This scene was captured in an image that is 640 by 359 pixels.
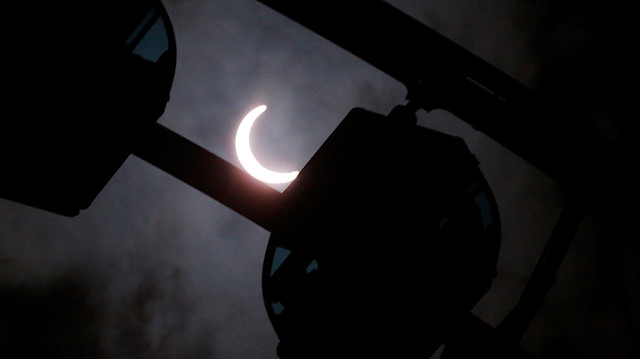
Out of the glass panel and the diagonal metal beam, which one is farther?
the diagonal metal beam

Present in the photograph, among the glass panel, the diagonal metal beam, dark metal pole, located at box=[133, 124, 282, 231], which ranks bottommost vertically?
dark metal pole, located at box=[133, 124, 282, 231]

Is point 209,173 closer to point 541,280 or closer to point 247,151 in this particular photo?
point 247,151

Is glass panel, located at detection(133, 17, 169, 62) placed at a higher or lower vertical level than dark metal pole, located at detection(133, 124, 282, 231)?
higher

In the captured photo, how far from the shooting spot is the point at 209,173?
4258mm

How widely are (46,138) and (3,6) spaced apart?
26.6 inches

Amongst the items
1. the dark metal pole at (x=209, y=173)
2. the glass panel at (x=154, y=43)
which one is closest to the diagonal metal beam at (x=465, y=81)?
the dark metal pole at (x=209, y=173)

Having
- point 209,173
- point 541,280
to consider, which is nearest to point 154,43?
point 209,173

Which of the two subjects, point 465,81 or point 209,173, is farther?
point 209,173

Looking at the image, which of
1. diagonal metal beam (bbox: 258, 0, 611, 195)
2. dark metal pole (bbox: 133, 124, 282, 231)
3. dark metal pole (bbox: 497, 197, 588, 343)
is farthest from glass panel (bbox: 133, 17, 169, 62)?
dark metal pole (bbox: 497, 197, 588, 343)

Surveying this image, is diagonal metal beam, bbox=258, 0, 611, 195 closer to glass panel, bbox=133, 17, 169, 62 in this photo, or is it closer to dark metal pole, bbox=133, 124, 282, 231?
dark metal pole, bbox=133, 124, 282, 231

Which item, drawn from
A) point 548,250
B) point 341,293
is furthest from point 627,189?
point 341,293

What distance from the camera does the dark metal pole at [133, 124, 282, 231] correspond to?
13.5ft

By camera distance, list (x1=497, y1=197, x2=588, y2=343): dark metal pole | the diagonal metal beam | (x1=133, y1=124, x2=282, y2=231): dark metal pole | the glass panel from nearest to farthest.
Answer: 1. the glass panel
2. (x1=497, y1=197, x2=588, y2=343): dark metal pole
3. the diagonal metal beam
4. (x1=133, y1=124, x2=282, y2=231): dark metal pole

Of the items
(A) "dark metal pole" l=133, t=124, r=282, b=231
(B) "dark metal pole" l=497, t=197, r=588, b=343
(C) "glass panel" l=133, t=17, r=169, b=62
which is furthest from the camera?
(A) "dark metal pole" l=133, t=124, r=282, b=231
